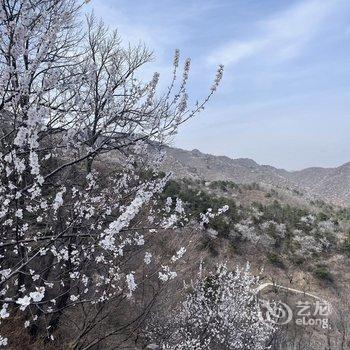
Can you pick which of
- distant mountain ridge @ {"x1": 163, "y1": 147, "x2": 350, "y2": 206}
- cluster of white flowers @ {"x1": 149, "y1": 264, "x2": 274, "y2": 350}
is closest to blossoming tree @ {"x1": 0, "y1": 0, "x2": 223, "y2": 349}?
cluster of white flowers @ {"x1": 149, "y1": 264, "x2": 274, "y2": 350}

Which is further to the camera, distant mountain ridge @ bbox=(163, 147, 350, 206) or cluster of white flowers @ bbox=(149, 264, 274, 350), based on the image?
distant mountain ridge @ bbox=(163, 147, 350, 206)

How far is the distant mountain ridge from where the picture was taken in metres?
68.2

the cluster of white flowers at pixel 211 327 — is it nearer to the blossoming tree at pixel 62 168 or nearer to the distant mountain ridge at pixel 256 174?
the blossoming tree at pixel 62 168

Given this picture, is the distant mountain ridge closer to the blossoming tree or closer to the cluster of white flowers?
the cluster of white flowers

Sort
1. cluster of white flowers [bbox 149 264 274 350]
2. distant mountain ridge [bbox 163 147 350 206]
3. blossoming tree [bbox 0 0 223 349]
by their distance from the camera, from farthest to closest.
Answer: distant mountain ridge [bbox 163 147 350 206]
cluster of white flowers [bbox 149 264 274 350]
blossoming tree [bbox 0 0 223 349]

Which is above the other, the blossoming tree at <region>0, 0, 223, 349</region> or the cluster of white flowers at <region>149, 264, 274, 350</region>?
the blossoming tree at <region>0, 0, 223, 349</region>

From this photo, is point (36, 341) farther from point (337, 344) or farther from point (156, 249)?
point (337, 344)

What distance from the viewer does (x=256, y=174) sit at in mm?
79125

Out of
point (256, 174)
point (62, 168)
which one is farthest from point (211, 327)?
A: point (256, 174)

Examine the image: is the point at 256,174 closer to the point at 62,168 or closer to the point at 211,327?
the point at 211,327

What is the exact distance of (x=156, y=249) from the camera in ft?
46.1

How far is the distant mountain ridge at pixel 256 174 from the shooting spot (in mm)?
68181

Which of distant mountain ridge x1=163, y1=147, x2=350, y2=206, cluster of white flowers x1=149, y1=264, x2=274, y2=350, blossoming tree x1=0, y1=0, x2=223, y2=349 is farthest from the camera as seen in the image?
distant mountain ridge x1=163, y1=147, x2=350, y2=206

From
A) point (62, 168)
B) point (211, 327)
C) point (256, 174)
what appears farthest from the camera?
point (256, 174)
